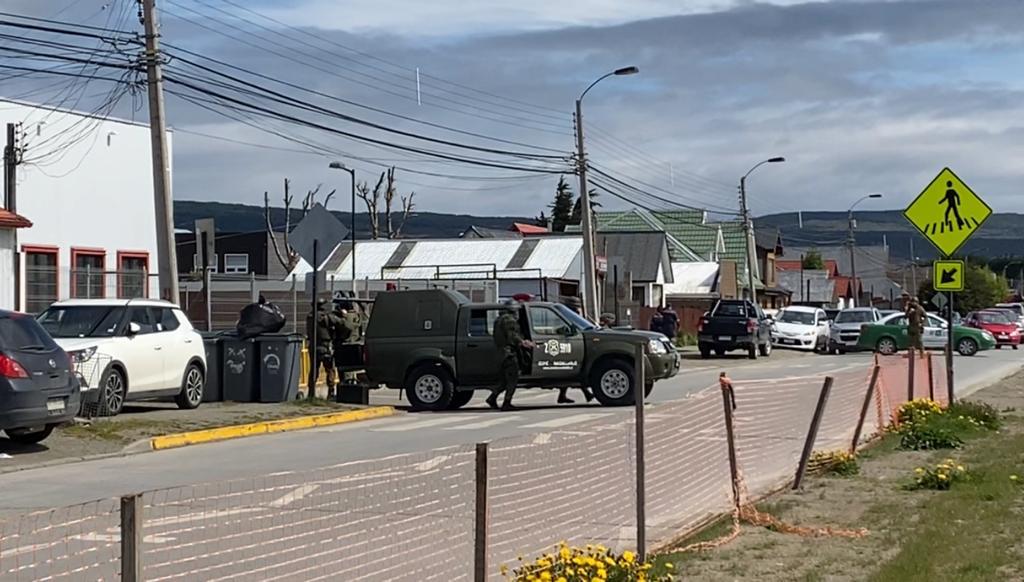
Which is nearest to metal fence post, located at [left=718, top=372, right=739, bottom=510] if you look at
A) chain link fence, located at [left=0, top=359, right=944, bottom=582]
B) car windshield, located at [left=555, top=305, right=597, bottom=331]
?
chain link fence, located at [left=0, top=359, right=944, bottom=582]

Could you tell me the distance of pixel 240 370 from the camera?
2194 cm

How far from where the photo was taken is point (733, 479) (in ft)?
34.4

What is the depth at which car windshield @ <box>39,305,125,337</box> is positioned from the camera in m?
18.8

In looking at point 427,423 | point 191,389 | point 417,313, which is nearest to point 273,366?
point 191,389

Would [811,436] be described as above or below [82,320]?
below

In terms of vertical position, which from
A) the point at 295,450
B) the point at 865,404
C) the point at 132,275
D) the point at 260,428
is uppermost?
the point at 132,275

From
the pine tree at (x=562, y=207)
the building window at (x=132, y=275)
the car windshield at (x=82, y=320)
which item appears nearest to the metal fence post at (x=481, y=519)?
the car windshield at (x=82, y=320)

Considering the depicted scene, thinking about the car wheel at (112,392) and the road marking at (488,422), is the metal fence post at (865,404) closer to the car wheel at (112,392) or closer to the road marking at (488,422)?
the road marking at (488,422)

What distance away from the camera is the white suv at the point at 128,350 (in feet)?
59.4

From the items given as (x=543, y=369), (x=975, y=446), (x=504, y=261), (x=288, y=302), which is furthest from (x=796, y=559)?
(x=504, y=261)

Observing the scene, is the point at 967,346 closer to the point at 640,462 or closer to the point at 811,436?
the point at 811,436

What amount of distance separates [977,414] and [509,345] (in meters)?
7.36

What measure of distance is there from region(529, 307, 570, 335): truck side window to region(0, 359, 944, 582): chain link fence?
1135cm

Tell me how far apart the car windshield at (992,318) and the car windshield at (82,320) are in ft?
144
